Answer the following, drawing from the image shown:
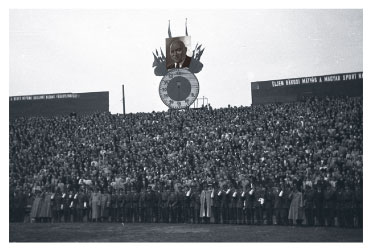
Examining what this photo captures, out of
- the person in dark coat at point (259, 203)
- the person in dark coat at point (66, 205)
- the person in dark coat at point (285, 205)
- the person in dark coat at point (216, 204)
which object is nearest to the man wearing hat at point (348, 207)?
the person in dark coat at point (285, 205)

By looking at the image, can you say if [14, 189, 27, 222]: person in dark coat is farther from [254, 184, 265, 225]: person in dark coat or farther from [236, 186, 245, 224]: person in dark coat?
[254, 184, 265, 225]: person in dark coat

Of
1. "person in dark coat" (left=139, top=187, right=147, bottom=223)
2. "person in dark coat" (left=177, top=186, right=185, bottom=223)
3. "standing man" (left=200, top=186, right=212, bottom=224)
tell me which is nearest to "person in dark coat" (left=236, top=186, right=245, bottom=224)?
"standing man" (left=200, top=186, right=212, bottom=224)

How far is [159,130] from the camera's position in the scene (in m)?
27.5

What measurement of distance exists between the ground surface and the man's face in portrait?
38.8ft

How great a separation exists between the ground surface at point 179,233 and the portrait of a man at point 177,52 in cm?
1173

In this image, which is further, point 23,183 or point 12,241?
point 23,183

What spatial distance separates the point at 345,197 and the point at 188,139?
9.86 meters

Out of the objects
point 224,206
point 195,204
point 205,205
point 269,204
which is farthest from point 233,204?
point 195,204

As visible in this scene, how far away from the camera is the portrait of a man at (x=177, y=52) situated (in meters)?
29.1

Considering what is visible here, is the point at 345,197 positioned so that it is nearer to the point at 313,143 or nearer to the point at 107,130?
the point at 313,143

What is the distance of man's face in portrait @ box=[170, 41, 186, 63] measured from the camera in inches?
1156

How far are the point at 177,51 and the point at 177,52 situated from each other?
0.05 meters

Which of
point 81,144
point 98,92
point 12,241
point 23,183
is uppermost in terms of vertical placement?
point 98,92

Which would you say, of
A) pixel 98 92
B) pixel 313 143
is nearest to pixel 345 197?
pixel 313 143
